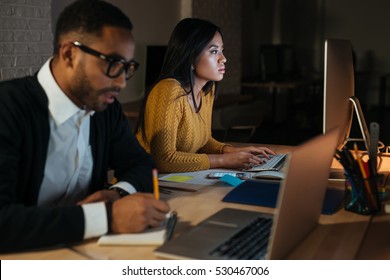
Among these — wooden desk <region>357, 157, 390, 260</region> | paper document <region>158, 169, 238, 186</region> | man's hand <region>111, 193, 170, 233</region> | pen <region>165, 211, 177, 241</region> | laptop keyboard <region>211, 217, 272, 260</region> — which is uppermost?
man's hand <region>111, 193, 170, 233</region>

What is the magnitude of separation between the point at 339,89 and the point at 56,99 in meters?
0.84

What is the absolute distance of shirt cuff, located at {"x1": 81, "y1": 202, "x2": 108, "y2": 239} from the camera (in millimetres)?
1144

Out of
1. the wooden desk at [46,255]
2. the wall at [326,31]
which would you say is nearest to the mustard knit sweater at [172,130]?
the wooden desk at [46,255]

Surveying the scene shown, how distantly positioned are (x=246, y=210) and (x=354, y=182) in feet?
0.96

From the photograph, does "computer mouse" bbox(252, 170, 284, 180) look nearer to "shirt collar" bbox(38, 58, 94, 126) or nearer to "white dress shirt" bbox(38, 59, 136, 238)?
"white dress shirt" bbox(38, 59, 136, 238)

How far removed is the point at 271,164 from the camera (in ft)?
6.23

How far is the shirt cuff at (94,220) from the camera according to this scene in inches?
45.0

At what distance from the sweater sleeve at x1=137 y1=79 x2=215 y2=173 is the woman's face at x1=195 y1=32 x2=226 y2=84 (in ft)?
0.45

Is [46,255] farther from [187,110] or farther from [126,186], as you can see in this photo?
[187,110]

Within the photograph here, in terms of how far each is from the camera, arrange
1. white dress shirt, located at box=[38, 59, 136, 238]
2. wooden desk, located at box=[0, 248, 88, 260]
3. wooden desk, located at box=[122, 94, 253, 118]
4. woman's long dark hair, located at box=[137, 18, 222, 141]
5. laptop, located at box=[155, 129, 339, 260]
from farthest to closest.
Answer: wooden desk, located at box=[122, 94, 253, 118] → woman's long dark hair, located at box=[137, 18, 222, 141] → white dress shirt, located at box=[38, 59, 136, 238] → wooden desk, located at box=[0, 248, 88, 260] → laptop, located at box=[155, 129, 339, 260]

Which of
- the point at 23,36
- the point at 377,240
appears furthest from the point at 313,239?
the point at 23,36

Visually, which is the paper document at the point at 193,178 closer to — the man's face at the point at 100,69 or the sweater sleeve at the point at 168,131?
the sweater sleeve at the point at 168,131

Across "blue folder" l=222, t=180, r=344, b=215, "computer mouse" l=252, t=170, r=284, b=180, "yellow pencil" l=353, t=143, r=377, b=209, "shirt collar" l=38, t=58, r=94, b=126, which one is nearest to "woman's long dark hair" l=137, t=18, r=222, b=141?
"computer mouse" l=252, t=170, r=284, b=180
